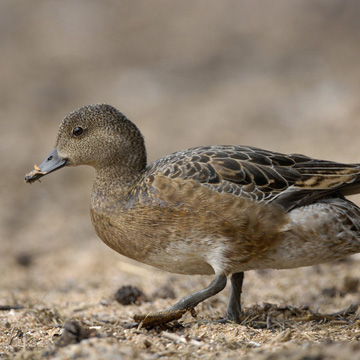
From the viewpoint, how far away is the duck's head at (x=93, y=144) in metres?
4.59

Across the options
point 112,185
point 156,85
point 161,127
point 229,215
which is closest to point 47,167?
point 112,185

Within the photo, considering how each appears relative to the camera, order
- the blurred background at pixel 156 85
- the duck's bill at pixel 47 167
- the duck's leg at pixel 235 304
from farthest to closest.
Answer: the blurred background at pixel 156 85 < the duck's bill at pixel 47 167 < the duck's leg at pixel 235 304

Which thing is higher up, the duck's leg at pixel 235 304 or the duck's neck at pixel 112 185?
the duck's neck at pixel 112 185

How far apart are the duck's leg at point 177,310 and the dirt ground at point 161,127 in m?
0.07

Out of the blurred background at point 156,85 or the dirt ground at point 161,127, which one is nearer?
the dirt ground at point 161,127

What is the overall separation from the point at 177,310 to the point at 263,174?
1.10 m

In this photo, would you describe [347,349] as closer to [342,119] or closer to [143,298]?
[143,298]

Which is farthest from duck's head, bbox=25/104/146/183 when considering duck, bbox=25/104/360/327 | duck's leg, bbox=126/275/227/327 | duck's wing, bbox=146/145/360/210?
duck's leg, bbox=126/275/227/327

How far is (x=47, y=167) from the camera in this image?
461 centimetres

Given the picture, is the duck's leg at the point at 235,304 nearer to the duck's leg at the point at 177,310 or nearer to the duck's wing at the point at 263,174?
the duck's leg at the point at 177,310

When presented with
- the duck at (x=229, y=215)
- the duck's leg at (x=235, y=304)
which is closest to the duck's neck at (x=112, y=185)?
the duck at (x=229, y=215)

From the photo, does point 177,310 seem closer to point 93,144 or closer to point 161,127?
point 93,144

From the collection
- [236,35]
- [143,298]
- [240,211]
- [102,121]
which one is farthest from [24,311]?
[236,35]

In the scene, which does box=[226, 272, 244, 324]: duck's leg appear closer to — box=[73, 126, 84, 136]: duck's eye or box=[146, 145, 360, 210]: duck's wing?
box=[146, 145, 360, 210]: duck's wing
